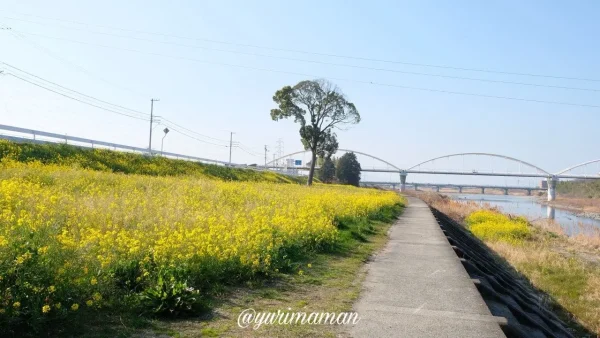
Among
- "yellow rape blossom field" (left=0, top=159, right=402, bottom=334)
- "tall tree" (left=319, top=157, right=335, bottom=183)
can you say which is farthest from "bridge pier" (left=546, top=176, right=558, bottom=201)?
"yellow rape blossom field" (left=0, top=159, right=402, bottom=334)

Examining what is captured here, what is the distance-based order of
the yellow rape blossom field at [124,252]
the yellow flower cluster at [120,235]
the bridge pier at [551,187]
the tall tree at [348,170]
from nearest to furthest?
the yellow rape blossom field at [124,252] → the yellow flower cluster at [120,235] → the tall tree at [348,170] → the bridge pier at [551,187]

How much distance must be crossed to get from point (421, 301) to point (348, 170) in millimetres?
66583

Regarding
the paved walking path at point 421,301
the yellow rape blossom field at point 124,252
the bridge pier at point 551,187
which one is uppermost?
the bridge pier at point 551,187

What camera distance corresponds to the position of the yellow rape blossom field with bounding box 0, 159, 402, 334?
418cm

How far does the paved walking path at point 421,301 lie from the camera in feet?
16.6

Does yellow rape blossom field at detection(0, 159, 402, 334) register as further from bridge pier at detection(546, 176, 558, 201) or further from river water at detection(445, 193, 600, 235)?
bridge pier at detection(546, 176, 558, 201)

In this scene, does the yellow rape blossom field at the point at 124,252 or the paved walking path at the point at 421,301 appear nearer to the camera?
the yellow rape blossom field at the point at 124,252

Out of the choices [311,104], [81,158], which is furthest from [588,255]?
[311,104]

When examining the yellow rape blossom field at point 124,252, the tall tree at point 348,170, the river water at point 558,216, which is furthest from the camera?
the tall tree at point 348,170

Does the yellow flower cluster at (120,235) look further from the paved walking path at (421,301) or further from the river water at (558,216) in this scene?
the river water at (558,216)

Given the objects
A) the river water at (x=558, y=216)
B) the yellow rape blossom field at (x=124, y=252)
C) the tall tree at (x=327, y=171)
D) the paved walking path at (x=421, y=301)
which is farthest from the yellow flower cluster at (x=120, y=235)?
the tall tree at (x=327, y=171)

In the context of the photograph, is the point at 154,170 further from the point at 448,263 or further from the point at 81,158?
the point at 448,263

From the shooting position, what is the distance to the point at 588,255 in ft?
74.1

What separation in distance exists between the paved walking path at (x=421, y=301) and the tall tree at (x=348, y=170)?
205 feet
